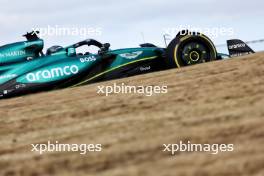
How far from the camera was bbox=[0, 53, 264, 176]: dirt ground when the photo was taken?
115 inches

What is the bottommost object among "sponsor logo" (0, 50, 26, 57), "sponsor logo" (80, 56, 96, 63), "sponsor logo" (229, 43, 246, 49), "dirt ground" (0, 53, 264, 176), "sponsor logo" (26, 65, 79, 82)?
"dirt ground" (0, 53, 264, 176)

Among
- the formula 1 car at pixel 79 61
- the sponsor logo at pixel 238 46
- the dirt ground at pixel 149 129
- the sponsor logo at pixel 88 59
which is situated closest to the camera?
the dirt ground at pixel 149 129

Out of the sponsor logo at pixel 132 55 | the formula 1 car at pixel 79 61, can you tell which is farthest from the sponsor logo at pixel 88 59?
the sponsor logo at pixel 132 55

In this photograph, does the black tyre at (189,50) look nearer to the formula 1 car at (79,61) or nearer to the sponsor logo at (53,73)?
the formula 1 car at (79,61)

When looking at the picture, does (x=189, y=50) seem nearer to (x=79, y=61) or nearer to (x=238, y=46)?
(x=79, y=61)

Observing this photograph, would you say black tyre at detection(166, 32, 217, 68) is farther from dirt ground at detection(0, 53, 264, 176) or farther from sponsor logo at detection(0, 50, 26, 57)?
dirt ground at detection(0, 53, 264, 176)

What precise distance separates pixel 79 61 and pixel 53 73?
610 millimetres

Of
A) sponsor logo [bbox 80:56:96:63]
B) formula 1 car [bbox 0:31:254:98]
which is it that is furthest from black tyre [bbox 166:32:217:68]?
sponsor logo [bbox 80:56:96:63]

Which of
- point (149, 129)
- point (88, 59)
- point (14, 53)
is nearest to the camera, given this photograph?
point (149, 129)

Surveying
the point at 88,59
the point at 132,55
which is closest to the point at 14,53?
the point at 88,59

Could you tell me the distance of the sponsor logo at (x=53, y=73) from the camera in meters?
8.30

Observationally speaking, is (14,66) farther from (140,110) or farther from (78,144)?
(78,144)

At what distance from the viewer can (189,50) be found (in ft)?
30.6

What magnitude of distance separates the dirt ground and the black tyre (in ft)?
10.7
